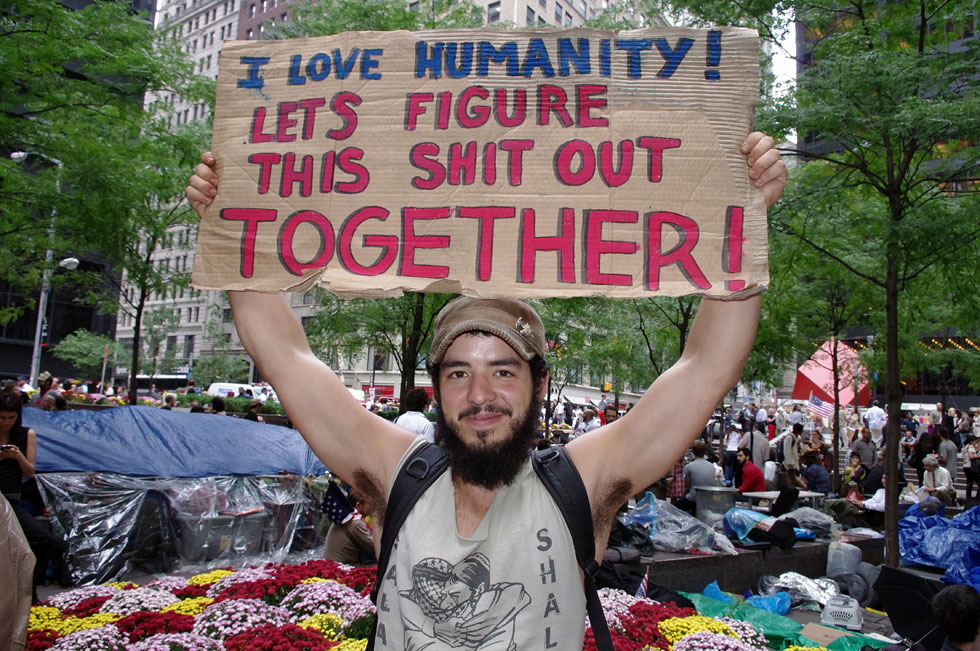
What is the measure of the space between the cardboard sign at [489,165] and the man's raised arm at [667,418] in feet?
0.44

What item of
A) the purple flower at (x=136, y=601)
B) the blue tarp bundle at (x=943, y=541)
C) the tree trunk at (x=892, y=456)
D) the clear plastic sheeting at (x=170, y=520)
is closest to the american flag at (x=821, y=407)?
the blue tarp bundle at (x=943, y=541)

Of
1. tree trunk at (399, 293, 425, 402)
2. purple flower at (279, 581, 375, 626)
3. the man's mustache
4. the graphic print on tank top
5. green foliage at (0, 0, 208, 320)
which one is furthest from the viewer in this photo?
tree trunk at (399, 293, 425, 402)

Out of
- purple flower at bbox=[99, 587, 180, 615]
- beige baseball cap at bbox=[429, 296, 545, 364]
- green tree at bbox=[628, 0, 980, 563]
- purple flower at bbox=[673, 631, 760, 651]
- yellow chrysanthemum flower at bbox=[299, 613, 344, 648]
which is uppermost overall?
green tree at bbox=[628, 0, 980, 563]

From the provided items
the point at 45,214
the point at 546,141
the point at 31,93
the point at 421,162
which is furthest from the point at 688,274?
the point at 45,214

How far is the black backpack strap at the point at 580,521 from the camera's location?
2.04 metres

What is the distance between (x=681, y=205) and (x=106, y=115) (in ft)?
35.8

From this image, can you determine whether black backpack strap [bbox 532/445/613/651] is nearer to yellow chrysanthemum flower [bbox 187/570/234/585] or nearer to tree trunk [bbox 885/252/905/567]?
yellow chrysanthemum flower [bbox 187/570/234/585]

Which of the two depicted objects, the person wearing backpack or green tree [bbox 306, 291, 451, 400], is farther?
green tree [bbox 306, 291, 451, 400]

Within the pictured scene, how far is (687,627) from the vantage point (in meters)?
4.70

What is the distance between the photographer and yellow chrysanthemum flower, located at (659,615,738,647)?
182 inches

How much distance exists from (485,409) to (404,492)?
336 millimetres

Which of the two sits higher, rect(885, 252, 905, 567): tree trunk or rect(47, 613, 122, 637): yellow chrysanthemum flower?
rect(885, 252, 905, 567): tree trunk

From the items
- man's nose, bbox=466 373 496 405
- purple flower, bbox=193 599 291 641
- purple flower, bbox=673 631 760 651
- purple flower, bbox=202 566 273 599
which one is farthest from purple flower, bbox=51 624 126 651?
purple flower, bbox=673 631 760 651

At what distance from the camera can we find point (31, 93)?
32.4ft
